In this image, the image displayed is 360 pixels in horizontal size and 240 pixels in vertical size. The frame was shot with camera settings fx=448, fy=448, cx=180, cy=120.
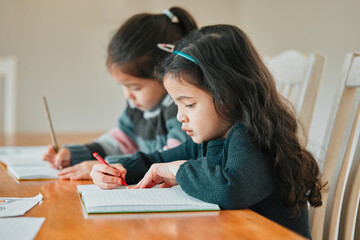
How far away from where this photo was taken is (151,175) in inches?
34.8

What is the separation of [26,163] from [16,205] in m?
0.59

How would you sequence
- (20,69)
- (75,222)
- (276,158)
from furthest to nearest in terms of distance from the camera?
(20,69)
(276,158)
(75,222)

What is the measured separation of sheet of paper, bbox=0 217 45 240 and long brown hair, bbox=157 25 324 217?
0.40 meters

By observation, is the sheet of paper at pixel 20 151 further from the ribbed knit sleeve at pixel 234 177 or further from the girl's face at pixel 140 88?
the ribbed knit sleeve at pixel 234 177

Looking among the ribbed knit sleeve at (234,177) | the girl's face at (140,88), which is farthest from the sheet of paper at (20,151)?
the ribbed knit sleeve at (234,177)

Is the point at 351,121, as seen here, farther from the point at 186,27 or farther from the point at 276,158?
the point at 186,27

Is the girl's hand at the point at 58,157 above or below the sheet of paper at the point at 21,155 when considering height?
above

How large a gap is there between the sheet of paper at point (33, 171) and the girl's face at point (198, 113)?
1.26ft

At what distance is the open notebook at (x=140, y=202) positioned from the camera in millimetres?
686

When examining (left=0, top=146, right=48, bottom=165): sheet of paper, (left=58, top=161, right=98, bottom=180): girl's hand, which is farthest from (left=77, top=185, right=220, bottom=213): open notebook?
(left=0, top=146, right=48, bottom=165): sheet of paper

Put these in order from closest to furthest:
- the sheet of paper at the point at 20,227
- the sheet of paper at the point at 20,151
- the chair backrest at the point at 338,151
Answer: the sheet of paper at the point at 20,227 < the chair backrest at the point at 338,151 < the sheet of paper at the point at 20,151

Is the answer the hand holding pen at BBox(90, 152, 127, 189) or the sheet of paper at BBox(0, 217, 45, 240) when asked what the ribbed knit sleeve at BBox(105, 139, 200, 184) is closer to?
the hand holding pen at BBox(90, 152, 127, 189)

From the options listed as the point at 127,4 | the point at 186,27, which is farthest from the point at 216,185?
the point at 127,4

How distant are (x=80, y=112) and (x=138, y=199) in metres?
3.35
